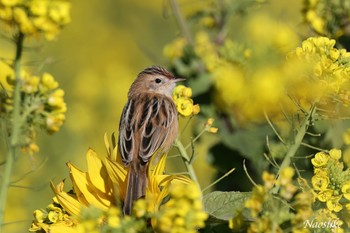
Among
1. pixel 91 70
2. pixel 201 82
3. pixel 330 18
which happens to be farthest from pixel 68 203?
pixel 91 70

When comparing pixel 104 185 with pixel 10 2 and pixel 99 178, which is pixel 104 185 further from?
pixel 10 2

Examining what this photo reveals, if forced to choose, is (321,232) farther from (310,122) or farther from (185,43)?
(185,43)

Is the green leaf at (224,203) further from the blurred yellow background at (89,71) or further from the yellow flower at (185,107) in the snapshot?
the blurred yellow background at (89,71)

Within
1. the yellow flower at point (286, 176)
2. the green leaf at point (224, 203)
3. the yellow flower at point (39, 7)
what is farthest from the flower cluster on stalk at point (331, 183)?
the yellow flower at point (39, 7)

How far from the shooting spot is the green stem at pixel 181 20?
19.1ft

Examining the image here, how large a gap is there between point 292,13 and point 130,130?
19.5 ft

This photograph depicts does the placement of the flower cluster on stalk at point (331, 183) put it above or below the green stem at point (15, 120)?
below

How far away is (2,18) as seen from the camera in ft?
10.2

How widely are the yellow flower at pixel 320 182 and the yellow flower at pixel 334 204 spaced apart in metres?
0.05

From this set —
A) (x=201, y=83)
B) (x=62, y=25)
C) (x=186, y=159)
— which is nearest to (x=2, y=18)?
(x=62, y=25)

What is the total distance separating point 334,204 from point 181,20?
317 centimetres

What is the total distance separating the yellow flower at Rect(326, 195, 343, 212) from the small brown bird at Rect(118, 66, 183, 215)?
1.04 metres

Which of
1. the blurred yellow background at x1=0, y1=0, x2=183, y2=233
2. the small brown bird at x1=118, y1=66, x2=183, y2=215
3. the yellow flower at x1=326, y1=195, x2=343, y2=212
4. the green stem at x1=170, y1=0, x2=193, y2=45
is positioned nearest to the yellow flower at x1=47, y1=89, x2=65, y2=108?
the small brown bird at x1=118, y1=66, x2=183, y2=215

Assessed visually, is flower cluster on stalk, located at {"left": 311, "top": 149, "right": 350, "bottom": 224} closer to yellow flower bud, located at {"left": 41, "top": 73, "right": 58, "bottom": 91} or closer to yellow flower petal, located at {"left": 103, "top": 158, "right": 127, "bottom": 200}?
yellow flower petal, located at {"left": 103, "top": 158, "right": 127, "bottom": 200}
